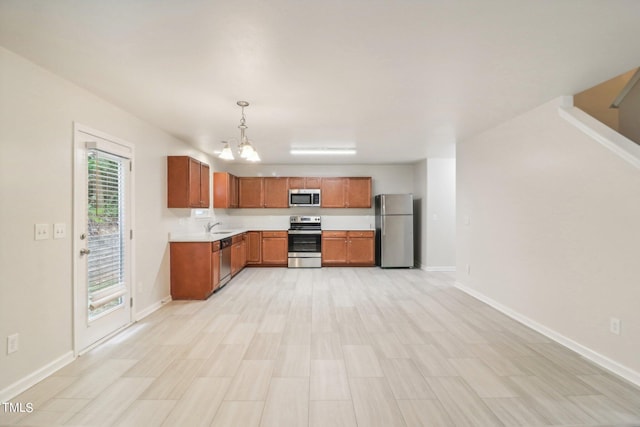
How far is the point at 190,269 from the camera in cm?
434

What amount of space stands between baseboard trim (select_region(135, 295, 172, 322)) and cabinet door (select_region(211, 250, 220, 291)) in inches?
25.4

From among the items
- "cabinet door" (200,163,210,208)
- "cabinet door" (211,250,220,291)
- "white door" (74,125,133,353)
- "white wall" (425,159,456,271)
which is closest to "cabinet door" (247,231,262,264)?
"cabinet door" (200,163,210,208)

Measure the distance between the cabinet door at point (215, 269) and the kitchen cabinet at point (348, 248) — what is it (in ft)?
8.78

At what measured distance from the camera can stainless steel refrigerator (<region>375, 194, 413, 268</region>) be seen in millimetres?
6535

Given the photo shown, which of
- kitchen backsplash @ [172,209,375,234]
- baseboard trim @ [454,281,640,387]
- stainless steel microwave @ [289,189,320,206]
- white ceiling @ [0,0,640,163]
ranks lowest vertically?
baseboard trim @ [454,281,640,387]

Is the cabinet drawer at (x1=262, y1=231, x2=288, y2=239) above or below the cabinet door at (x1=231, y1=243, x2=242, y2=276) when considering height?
above

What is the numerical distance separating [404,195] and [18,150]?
6.05 m

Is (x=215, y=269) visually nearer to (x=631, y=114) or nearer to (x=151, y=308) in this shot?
(x=151, y=308)

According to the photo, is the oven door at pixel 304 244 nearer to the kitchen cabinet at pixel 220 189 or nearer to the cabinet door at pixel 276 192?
the cabinet door at pixel 276 192

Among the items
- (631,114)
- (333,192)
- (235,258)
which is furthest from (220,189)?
(631,114)

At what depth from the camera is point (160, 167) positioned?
13.5ft

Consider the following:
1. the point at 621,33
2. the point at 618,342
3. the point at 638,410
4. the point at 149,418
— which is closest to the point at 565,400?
the point at 638,410

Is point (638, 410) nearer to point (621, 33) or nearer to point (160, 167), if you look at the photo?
point (621, 33)

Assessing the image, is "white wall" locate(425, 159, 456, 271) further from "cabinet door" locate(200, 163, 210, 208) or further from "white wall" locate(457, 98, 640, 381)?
"cabinet door" locate(200, 163, 210, 208)
